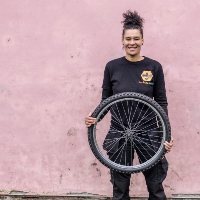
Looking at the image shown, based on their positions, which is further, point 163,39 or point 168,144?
point 163,39

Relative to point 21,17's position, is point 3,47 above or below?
below

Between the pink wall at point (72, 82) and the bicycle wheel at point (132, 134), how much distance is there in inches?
31.9

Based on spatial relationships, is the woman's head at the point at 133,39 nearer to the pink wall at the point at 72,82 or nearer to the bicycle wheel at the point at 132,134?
the bicycle wheel at the point at 132,134

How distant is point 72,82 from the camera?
2.83 metres

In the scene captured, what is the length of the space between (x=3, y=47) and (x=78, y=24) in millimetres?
1024

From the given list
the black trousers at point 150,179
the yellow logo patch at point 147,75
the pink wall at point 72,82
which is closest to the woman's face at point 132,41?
the yellow logo patch at point 147,75

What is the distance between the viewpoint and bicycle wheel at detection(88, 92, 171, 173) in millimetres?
1979

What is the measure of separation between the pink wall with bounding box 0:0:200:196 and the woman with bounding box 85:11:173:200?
666 millimetres

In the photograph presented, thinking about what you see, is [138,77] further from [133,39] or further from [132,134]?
[132,134]

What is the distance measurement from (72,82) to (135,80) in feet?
3.50

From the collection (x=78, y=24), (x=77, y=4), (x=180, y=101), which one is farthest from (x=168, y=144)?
(x=77, y=4)

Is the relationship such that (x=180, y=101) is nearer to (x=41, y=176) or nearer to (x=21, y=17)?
(x=41, y=176)

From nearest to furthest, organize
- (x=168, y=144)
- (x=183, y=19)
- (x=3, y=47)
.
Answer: (x=168, y=144) < (x=183, y=19) < (x=3, y=47)

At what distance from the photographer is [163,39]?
2.71 metres
